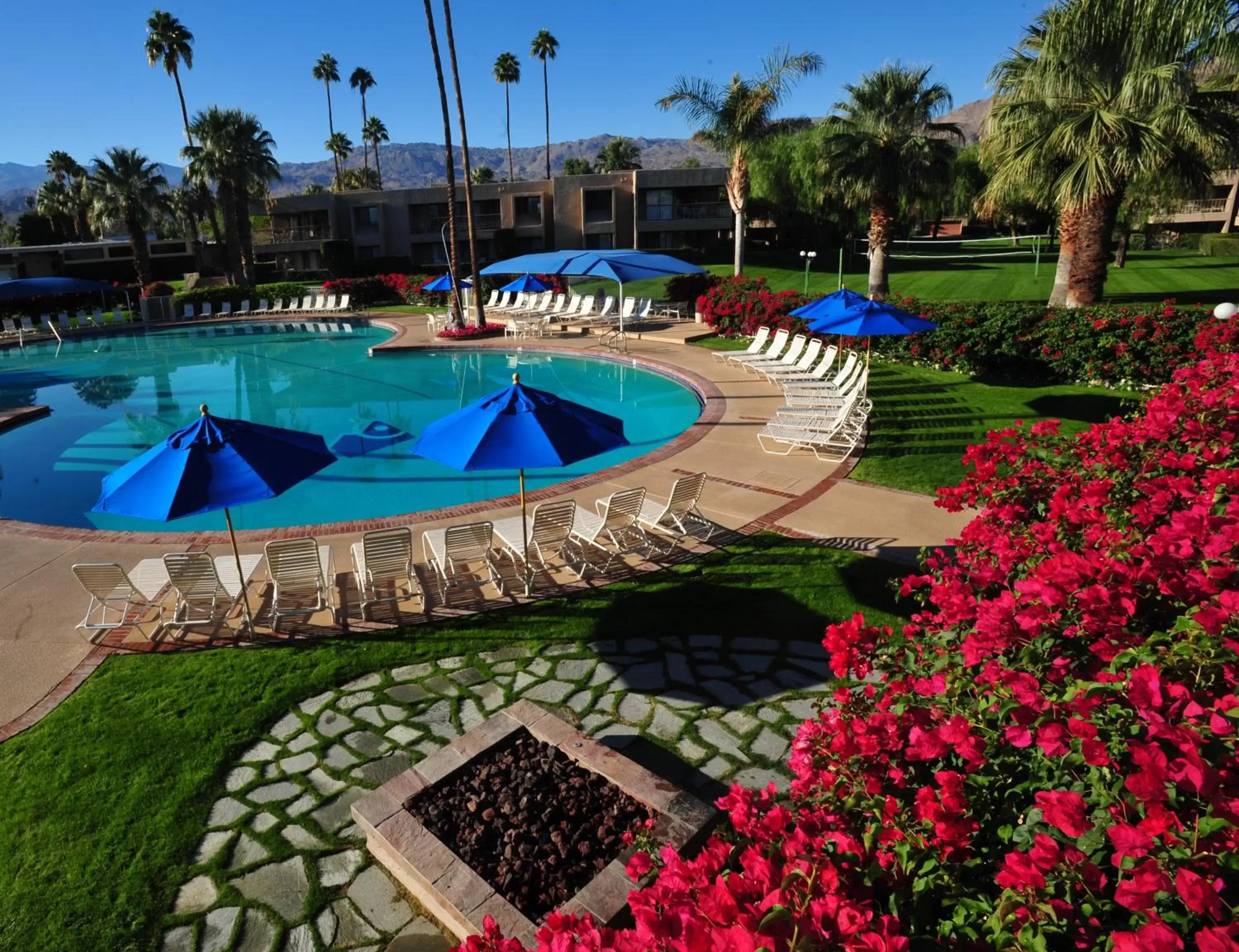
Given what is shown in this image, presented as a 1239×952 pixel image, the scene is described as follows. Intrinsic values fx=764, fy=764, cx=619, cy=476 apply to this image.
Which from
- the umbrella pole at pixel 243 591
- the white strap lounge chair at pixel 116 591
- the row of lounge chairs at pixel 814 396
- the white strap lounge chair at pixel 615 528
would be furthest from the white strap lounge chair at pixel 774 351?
the white strap lounge chair at pixel 116 591

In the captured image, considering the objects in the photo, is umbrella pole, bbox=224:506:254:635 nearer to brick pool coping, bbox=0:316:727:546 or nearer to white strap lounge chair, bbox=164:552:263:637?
white strap lounge chair, bbox=164:552:263:637

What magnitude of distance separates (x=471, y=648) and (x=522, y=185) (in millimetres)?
48959

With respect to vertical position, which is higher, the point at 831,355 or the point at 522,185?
the point at 522,185

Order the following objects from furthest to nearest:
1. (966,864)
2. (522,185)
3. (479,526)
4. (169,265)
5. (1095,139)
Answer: (169,265)
(522,185)
(1095,139)
(479,526)
(966,864)

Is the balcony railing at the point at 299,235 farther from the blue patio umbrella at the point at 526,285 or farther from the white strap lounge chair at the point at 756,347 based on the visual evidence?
the white strap lounge chair at the point at 756,347

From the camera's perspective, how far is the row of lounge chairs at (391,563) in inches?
304

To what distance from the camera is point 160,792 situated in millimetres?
5578

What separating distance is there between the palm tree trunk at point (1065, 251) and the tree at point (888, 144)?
582 centimetres

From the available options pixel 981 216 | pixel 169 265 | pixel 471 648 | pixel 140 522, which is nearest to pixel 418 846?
pixel 471 648

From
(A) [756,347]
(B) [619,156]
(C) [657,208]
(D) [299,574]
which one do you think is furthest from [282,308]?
(B) [619,156]

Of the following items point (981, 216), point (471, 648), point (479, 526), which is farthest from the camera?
point (981, 216)

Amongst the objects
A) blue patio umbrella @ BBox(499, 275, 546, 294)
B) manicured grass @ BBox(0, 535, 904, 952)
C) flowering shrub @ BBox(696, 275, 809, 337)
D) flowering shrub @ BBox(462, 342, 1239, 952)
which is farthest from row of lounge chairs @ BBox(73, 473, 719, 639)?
blue patio umbrella @ BBox(499, 275, 546, 294)

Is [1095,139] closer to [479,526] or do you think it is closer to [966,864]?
[479,526]

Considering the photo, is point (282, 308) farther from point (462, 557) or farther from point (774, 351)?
point (462, 557)
